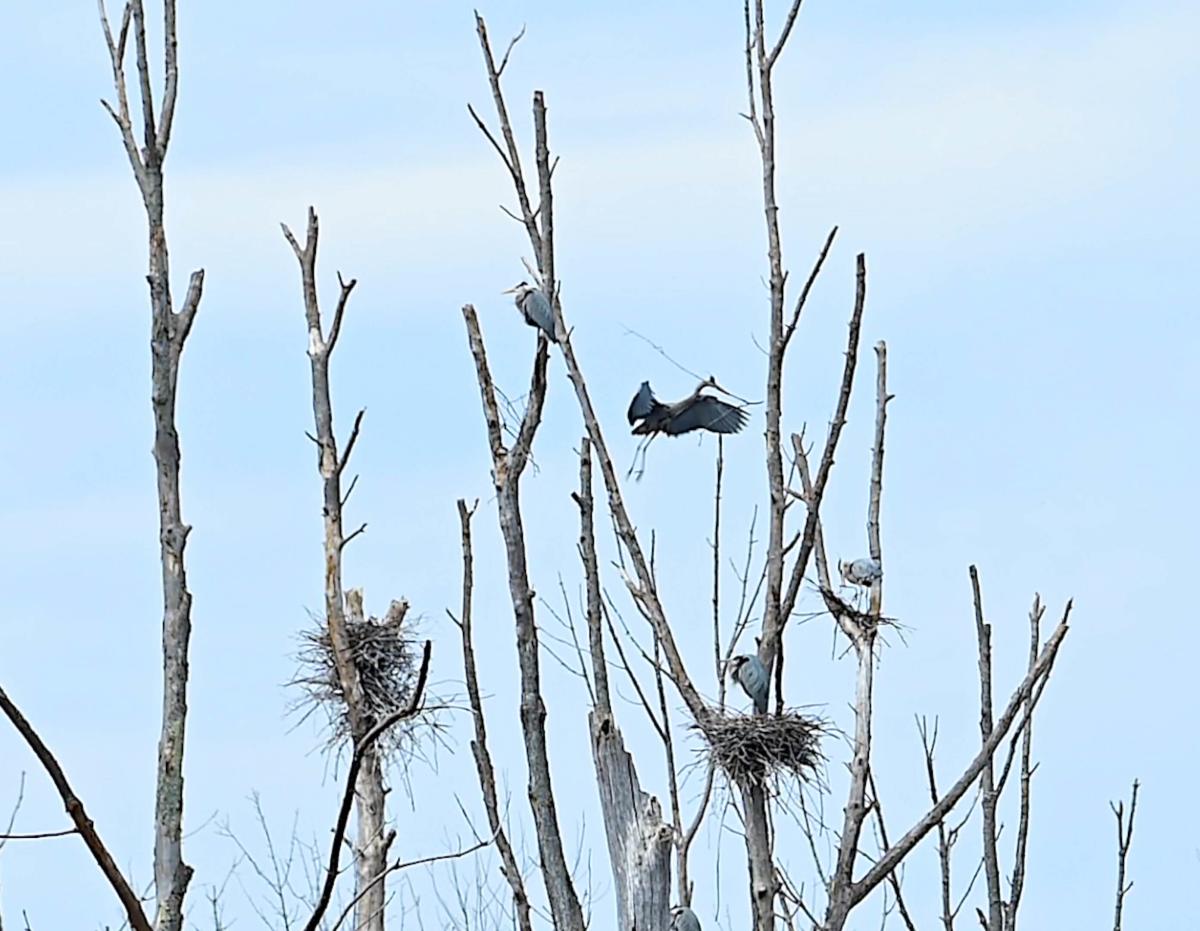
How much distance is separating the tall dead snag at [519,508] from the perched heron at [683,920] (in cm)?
60

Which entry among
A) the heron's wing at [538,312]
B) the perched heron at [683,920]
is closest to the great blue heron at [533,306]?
the heron's wing at [538,312]

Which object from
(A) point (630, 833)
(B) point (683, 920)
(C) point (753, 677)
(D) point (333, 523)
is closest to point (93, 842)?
(A) point (630, 833)

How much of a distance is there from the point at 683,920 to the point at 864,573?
1.16 metres

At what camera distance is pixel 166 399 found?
5.20 metres

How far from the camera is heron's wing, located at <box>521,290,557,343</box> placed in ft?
17.6

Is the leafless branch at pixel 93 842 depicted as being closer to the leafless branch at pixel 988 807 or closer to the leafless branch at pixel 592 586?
the leafless branch at pixel 592 586

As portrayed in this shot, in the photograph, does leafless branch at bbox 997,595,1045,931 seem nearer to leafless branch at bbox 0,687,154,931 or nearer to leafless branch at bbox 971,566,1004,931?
leafless branch at bbox 971,566,1004,931

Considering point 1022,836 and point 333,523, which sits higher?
point 333,523

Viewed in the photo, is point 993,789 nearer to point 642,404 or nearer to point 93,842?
point 642,404

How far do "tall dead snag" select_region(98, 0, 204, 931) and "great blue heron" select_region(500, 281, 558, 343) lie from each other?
965 mm

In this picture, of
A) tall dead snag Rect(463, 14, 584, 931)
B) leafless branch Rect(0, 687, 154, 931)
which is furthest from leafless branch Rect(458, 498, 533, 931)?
leafless branch Rect(0, 687, 154, 931)

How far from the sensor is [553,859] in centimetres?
416

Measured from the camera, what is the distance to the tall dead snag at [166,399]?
453 centimetres

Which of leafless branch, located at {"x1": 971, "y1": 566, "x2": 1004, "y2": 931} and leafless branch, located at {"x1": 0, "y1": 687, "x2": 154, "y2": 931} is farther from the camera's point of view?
leafless branch, located at {"x1": 971, "y1": 566, "x2": 1004, "y2": 931}
